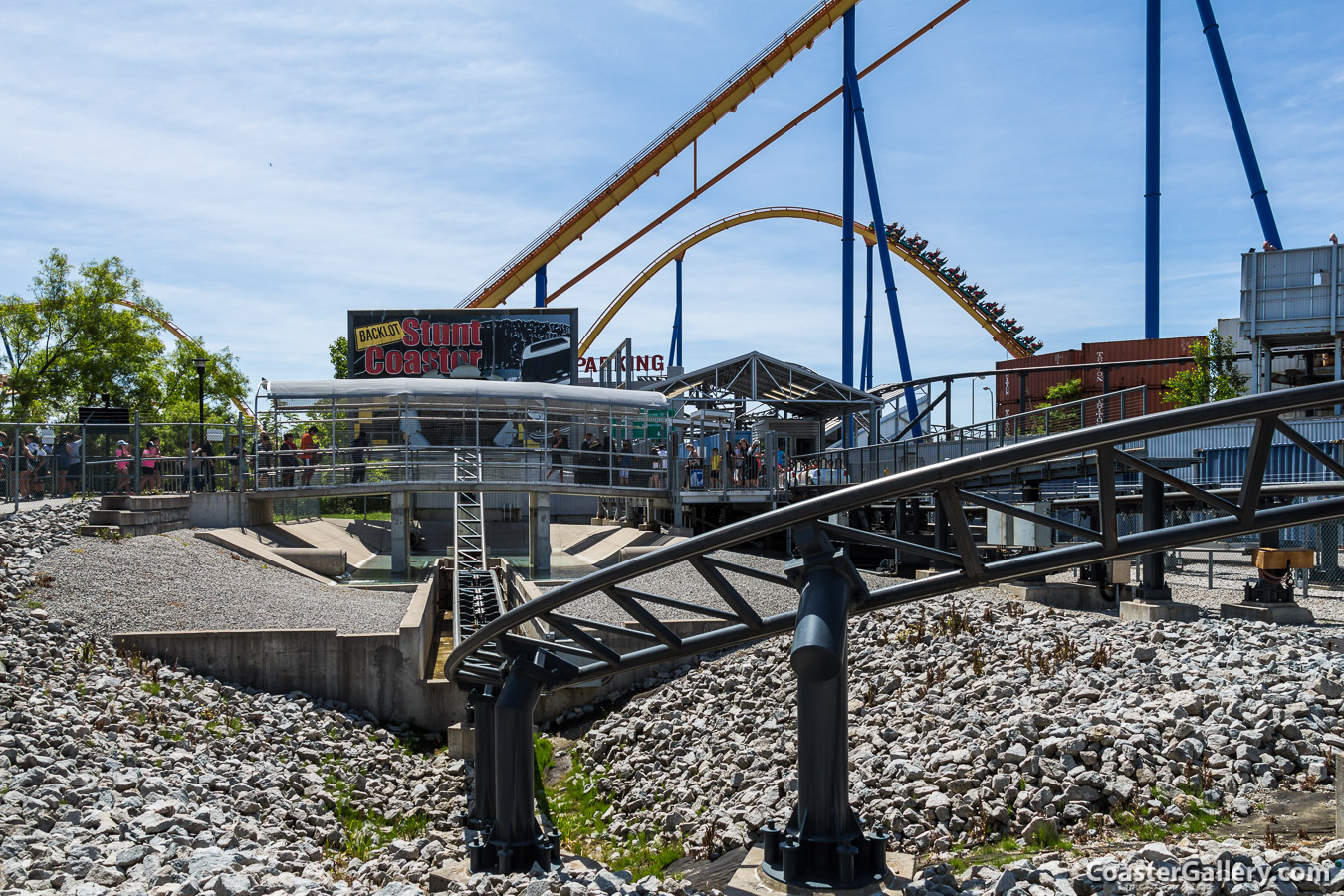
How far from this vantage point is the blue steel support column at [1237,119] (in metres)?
28.0

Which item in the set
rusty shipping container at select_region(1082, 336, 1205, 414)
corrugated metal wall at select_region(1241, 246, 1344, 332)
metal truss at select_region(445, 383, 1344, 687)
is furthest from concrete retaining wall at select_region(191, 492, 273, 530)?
rusty shipping container at select_region(1082, 336, 1205, 414)

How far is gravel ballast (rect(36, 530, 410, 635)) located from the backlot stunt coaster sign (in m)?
15.7

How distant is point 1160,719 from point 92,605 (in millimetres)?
12658

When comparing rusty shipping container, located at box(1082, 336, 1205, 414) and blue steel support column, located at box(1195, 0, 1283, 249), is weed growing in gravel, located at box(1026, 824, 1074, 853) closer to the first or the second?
blue steel support column, located at box(1195, 0, 1283, 249)

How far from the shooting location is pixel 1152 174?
2791cm

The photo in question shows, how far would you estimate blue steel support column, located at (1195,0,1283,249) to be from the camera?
2798cm

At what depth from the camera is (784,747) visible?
1052cm

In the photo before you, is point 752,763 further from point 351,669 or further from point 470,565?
point 470,565

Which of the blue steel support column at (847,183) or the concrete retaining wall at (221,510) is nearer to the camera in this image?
the concrete retaining wall at (221,510)

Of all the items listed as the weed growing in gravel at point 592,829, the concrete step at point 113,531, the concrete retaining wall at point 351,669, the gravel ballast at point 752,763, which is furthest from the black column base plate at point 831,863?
the concrete step at point 113,531

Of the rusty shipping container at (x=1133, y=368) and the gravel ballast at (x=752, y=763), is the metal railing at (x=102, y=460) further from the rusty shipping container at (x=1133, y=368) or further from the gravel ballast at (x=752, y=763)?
the rusty shipping container at (x=1133, y=368)

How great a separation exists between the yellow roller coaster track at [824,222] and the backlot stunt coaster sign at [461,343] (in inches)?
488

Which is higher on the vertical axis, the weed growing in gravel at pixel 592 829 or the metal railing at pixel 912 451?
the metal railing at pixel 912 451

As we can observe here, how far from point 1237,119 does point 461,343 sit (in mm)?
23745
